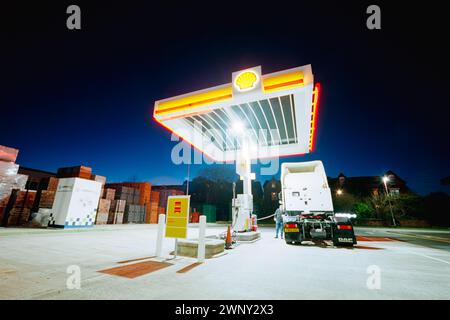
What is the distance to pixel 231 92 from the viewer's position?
912 cm

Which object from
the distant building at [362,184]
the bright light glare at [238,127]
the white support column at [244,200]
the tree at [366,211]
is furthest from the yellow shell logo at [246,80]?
the distant building at [362,184]

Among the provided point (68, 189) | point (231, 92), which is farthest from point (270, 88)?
point (68, 189)

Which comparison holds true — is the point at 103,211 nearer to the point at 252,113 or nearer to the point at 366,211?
the point at 252,113

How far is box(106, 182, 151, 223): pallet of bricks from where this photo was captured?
20.0 meters

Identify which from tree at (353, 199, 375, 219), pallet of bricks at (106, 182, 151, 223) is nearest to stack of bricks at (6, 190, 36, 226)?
pallet of bricks at (106, 182, 151, 223)

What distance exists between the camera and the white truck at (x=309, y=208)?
7477 millimetres

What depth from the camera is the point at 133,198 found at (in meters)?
21.3

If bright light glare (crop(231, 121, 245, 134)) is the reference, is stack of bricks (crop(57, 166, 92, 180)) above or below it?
below

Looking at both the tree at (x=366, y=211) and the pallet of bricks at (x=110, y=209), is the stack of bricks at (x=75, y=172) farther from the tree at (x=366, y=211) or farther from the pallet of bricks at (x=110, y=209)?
the tree at (x=366, y=211)

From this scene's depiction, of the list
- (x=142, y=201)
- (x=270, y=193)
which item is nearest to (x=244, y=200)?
(x=142, y=201)

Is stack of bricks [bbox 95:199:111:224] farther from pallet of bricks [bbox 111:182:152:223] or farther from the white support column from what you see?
the white support column

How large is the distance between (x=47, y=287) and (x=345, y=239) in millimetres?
8510

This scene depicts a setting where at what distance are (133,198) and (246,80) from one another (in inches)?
732

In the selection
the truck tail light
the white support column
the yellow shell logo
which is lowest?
the truck tail light
